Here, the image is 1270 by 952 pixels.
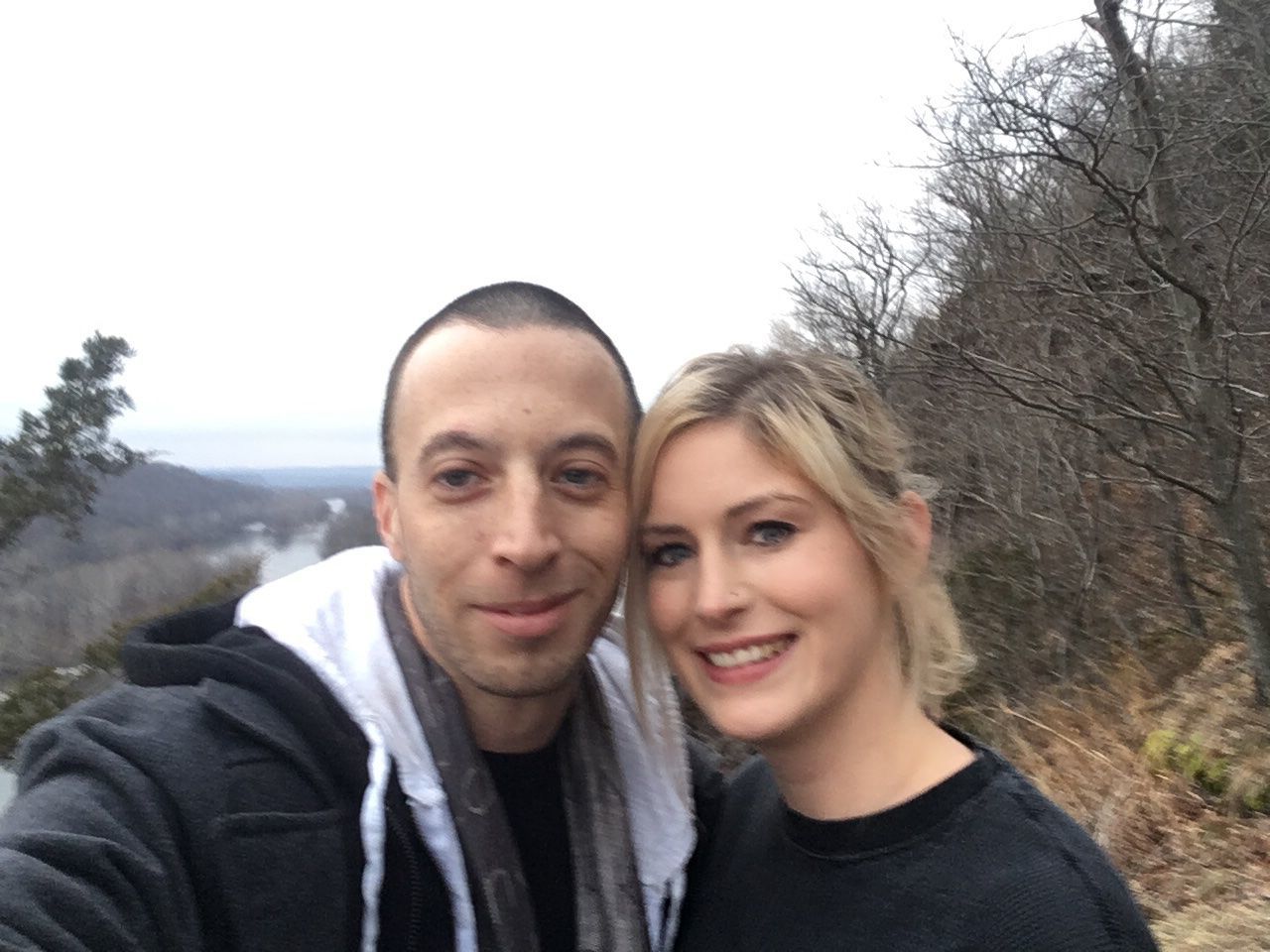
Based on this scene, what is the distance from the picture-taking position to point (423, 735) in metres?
1.58

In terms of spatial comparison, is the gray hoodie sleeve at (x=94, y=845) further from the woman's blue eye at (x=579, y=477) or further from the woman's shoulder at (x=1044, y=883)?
the woman's shoulder at (x=1044, y=883)

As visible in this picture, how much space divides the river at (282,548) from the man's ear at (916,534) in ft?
10.8

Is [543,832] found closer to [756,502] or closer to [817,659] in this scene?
[817,659]

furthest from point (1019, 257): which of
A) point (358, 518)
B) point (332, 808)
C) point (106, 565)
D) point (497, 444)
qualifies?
point (106, 565)

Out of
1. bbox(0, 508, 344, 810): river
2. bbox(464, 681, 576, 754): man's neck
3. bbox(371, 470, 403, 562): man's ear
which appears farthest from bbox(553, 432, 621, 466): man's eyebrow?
bbox(0, 508, 344, 810): river

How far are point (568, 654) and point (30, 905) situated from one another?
0.88 m

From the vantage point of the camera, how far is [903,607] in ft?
5.73

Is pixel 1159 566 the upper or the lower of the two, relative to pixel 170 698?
lower

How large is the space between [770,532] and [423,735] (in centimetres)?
73

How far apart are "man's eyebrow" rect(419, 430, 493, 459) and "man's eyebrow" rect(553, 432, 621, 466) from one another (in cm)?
14

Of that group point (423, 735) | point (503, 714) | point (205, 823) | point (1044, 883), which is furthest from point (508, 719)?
point (1044, 883)

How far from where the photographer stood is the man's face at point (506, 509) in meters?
1.63

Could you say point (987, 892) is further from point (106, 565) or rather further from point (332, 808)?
point (106, 565)

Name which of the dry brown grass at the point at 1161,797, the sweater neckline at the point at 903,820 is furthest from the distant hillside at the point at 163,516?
the dry brown grass at the point at 1161,797
